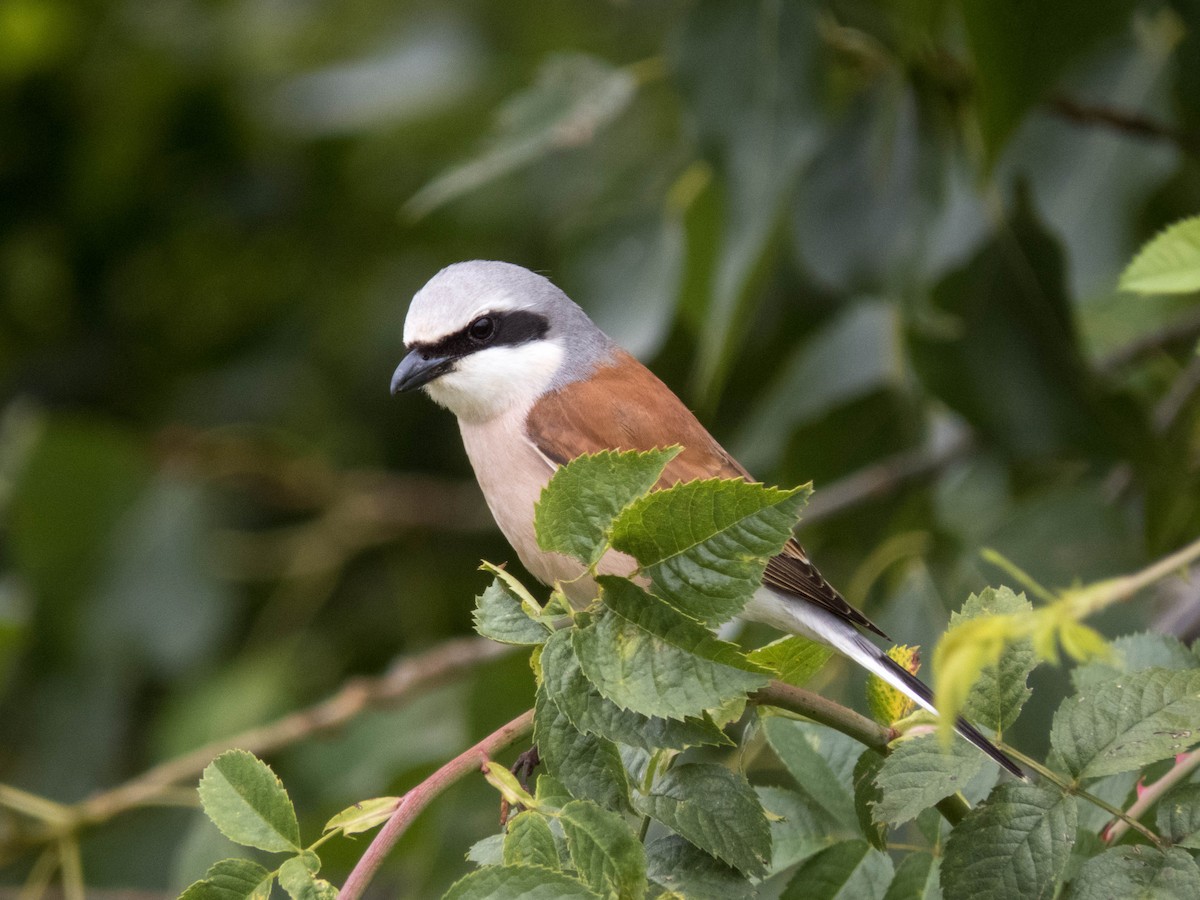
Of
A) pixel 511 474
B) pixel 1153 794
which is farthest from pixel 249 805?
pixel 511 474

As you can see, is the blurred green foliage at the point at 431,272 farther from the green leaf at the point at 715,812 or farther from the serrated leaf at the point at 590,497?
the serrated leaf at the point at 590,497

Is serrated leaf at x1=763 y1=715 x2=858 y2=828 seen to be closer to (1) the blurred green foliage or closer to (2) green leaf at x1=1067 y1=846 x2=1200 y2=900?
(2) green leaf at x1=1067 y1=846 x2=1200 y2=900

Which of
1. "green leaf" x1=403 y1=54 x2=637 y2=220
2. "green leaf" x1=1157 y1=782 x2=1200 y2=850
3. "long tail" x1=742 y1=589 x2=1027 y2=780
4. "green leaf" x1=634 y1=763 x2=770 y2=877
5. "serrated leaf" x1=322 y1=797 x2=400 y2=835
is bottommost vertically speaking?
"long tail" x1=742 y1=589 x2=1027 y2=780

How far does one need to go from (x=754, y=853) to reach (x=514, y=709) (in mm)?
1679

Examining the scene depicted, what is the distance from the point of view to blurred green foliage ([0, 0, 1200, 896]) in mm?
2887

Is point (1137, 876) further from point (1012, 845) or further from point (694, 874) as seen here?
point (694, 874)

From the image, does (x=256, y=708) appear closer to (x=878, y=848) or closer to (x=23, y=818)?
(x=23, y=818)

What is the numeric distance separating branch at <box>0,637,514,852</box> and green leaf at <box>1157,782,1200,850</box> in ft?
6.34

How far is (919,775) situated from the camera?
1379 mm

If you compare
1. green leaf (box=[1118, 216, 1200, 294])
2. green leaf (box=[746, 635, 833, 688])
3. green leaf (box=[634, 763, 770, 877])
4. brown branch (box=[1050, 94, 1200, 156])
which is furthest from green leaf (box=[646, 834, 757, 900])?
brown branch (box=[1050, 94, 1200, 156])

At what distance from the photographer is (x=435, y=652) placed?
3.72 meters

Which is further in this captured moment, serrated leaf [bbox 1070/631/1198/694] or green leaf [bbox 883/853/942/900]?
serrated leaf [bbox 1070/631/1198/694]

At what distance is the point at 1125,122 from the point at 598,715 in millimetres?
2296

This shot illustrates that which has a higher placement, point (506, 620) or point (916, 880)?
point (506, 620)
